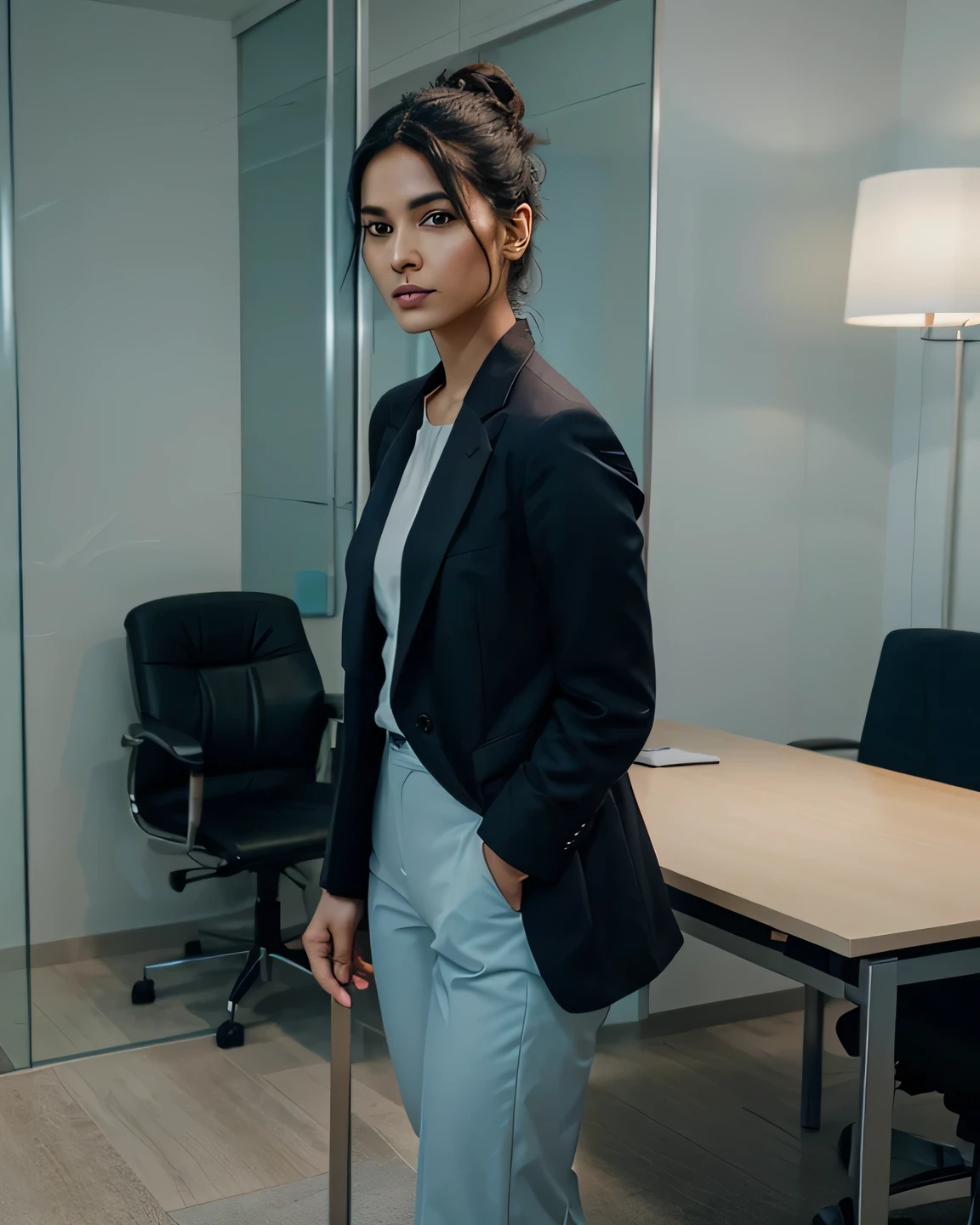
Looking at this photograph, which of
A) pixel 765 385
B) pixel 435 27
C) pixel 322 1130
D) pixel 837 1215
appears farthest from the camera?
pixel 765 385

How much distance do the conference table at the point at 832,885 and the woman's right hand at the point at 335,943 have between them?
444 millimetres

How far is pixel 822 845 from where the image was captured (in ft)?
6.46

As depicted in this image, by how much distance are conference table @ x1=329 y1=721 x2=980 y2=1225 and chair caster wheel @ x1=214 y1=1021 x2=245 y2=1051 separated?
0.98 metres

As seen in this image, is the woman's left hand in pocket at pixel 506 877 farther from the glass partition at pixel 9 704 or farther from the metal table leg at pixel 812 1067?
the glass partition at pixel 9 704

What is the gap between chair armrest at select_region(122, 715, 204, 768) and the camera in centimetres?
290

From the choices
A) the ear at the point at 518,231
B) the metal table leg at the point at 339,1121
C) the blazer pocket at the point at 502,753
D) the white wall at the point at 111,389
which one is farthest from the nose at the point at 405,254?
the white wall at the point at 111,389

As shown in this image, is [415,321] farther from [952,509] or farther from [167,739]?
[952,509]

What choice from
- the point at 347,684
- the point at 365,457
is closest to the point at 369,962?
the point at 347,684

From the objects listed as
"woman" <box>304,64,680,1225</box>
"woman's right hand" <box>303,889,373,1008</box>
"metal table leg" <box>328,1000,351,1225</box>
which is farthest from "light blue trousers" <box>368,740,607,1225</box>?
"metal table leg" <box>328,1000,351,1225</box>

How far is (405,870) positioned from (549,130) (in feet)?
8.07

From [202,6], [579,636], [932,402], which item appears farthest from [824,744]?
[202,6]

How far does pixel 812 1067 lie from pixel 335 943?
1605 mm

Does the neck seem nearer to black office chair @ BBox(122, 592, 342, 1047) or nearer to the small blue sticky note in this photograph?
black office chair @ BBox(122, 592, 342, 1047)

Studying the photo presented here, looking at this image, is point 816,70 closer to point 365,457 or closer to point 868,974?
point 365,457
